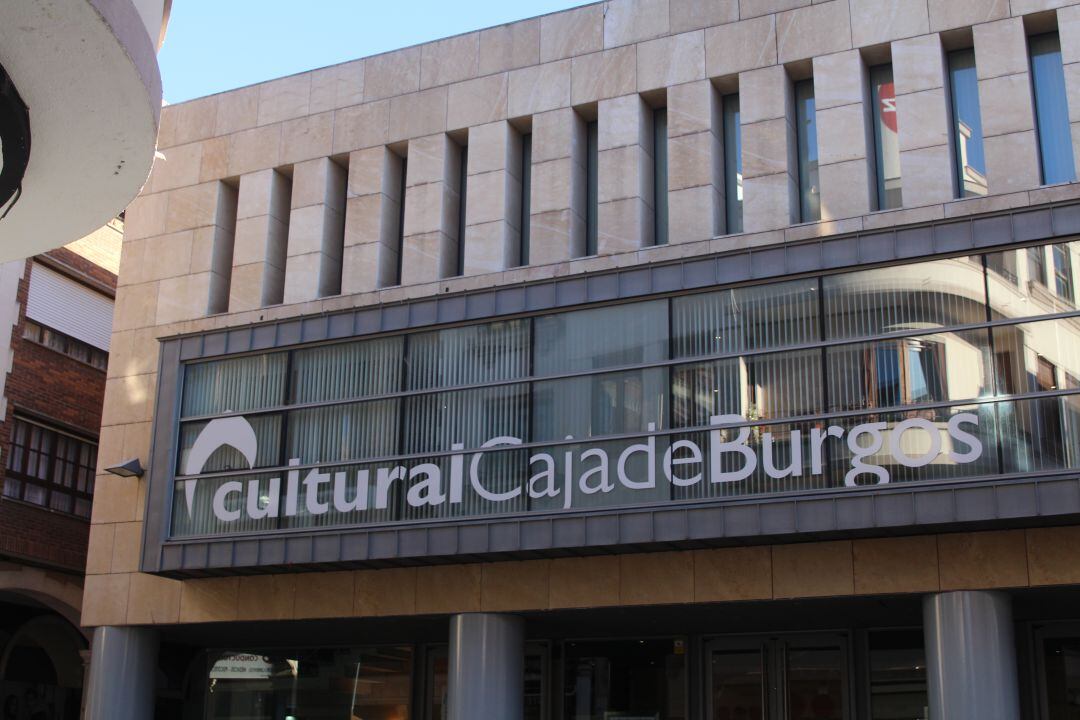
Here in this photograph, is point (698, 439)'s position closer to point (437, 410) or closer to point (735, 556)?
point (735, 556)

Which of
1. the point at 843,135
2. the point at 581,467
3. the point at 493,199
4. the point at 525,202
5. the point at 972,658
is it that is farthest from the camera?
the point at 525,202

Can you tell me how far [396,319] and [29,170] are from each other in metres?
12.2

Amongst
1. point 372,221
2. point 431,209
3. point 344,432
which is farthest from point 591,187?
point 344,432

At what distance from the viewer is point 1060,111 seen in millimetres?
18766

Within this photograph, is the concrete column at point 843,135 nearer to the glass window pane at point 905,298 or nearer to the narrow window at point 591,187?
the glass window pane at point 905,298

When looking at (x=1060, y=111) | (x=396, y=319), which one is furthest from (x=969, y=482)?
(x=396, y=319)

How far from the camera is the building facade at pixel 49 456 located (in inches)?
1095

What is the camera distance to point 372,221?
22.9 metres

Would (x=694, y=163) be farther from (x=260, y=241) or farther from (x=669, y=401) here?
(x=260, y=241)

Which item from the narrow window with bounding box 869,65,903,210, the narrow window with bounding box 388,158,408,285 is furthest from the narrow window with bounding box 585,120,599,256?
the narrow window with bounding box 869,65,903,210

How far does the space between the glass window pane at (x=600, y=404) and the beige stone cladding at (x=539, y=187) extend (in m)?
1.90

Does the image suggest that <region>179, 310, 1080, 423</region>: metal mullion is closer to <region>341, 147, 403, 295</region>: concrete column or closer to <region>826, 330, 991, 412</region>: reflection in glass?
<region>826, 330, 991, 412</region>: reflection in glass

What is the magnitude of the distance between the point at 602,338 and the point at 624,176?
115 inches

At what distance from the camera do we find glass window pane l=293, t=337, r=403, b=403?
21.1 meters
